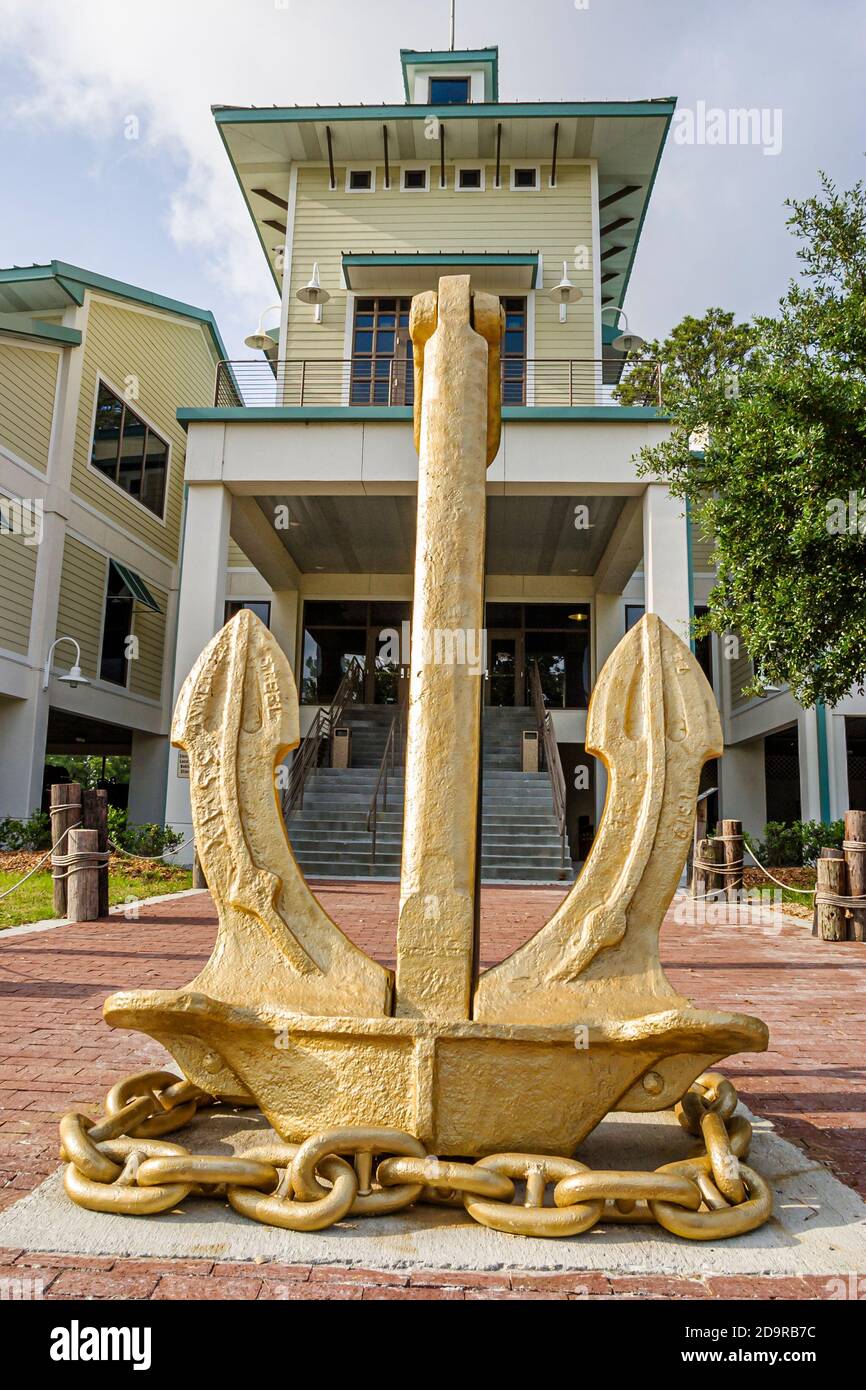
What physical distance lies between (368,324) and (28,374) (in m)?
5.88

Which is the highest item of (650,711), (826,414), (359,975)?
(826,414)

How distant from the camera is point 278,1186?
233 cm

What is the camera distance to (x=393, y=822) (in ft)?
46.4

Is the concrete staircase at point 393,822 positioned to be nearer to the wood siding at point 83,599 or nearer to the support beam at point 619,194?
the wood siding at point 83,599

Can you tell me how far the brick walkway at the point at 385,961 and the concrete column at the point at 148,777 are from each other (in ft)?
28.7

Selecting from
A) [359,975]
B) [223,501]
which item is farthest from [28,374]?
[359,975]

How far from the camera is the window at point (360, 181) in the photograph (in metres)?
17.0

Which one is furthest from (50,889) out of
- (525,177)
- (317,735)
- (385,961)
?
(525,177)

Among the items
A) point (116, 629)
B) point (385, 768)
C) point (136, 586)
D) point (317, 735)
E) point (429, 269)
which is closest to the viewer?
point (385, 768)

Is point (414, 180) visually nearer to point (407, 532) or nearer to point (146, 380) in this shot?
point (146, 380)

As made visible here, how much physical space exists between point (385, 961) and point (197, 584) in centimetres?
774

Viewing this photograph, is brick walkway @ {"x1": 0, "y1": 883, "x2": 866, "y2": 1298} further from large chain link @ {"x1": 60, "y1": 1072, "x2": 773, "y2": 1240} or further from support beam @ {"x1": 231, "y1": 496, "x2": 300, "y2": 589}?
support beam @ {"x1": 231, "y1": 496, "x2": 300, "y2": 589}

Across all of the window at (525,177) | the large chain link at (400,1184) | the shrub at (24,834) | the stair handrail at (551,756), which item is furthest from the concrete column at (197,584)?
the large chain link at (400,1184)

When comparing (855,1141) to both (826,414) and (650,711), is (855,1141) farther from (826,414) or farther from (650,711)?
(826,414)
